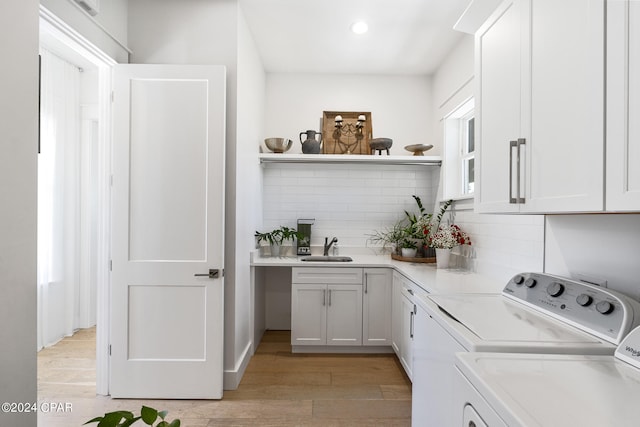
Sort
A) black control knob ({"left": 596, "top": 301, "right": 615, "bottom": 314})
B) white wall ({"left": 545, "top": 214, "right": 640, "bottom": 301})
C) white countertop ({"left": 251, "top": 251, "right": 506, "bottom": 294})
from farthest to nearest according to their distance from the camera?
white countertop ({"left": 251, "top": 251, "right": 506, "bottom": 294})
white wall ({"left": 545, "top": 214, "right": 640, "bottom": 301})
black control knob ({"left": 596, "top": 301, "right": 615, "bottom": 314})

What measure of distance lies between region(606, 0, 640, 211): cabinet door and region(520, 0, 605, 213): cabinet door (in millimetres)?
31

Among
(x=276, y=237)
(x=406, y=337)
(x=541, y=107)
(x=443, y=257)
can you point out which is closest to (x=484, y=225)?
(x=443, y=257)

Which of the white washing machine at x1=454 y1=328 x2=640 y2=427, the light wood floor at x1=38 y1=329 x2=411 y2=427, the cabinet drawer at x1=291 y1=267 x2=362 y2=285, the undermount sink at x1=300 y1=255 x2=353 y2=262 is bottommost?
the light wood floor at x1=38 y1=329 x2=411 y2=427

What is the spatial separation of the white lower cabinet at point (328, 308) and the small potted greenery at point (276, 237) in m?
0.50

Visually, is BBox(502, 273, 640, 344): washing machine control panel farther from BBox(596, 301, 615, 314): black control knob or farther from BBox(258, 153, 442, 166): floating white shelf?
BBox(258, 153, 442, 166): floating white shelf

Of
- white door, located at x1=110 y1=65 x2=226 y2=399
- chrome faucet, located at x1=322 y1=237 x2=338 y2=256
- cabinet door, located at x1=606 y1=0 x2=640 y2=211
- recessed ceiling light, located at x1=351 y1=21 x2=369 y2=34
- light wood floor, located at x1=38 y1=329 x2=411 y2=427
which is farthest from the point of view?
chrome faucet, located at x1=322 y1=237 x2=338 y2=256

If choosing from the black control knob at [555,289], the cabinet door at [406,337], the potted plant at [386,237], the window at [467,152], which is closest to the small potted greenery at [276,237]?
the potted plant at [386,237]

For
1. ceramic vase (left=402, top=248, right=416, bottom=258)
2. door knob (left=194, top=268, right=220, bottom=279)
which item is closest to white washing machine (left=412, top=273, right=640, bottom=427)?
door knob (left=194, top=268, right=220, bottom=279)

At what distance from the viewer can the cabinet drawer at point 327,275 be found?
3.20m

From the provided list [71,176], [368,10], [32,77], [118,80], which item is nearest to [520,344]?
[32,77]

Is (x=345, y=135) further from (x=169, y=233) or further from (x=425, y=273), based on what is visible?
(x=169, y=233)

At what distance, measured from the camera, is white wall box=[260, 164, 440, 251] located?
3.80 m

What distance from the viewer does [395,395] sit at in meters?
2.51

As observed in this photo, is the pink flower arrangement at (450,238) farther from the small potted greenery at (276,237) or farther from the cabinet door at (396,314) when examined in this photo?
the small potted greenery at (276,237)
